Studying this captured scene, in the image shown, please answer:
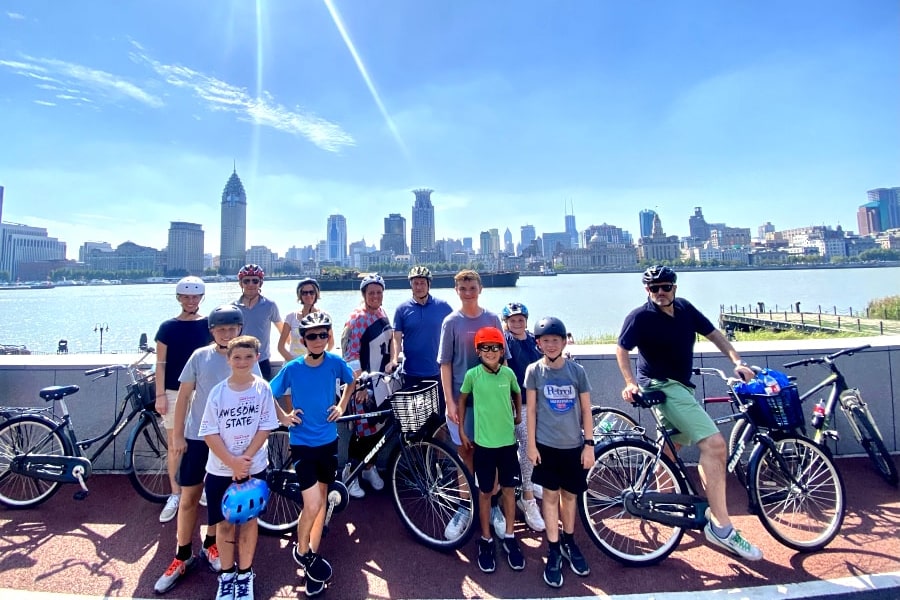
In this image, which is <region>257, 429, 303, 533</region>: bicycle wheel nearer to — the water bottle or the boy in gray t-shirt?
the boy in gray t-shirt

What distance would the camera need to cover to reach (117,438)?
4.83 m

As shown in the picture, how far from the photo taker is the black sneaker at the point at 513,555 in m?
3.13

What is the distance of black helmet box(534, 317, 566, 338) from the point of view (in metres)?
3.21

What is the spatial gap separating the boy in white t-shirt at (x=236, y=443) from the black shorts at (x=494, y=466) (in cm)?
154

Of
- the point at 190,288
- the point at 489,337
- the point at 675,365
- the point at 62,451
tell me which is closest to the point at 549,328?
the point at 489,337

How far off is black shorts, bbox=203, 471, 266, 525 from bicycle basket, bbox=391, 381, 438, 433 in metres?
1.26

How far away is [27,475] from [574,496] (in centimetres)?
513

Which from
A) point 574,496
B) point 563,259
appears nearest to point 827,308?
point 574,496

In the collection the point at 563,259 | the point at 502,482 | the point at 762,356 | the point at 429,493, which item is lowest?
the point at 429,493

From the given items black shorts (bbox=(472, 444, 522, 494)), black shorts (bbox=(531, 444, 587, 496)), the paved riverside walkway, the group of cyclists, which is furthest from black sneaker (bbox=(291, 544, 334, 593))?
black shorts (bbox=(531, 444, 587, 496))

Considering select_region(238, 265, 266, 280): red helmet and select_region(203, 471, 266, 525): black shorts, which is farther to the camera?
select_region(238, 265, 266, 280): red helmet

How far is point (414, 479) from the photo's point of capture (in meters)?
3.65

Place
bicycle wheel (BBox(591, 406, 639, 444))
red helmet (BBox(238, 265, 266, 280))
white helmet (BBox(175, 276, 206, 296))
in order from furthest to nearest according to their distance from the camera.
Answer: red helmet (BBox(238, 265, 266, 280)) < bicycle wheel (BBox(591, 406, 639, 444)) < white helmet (BBox(175, 276, 206, 296))

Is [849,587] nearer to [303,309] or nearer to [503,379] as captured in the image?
[503,379]
